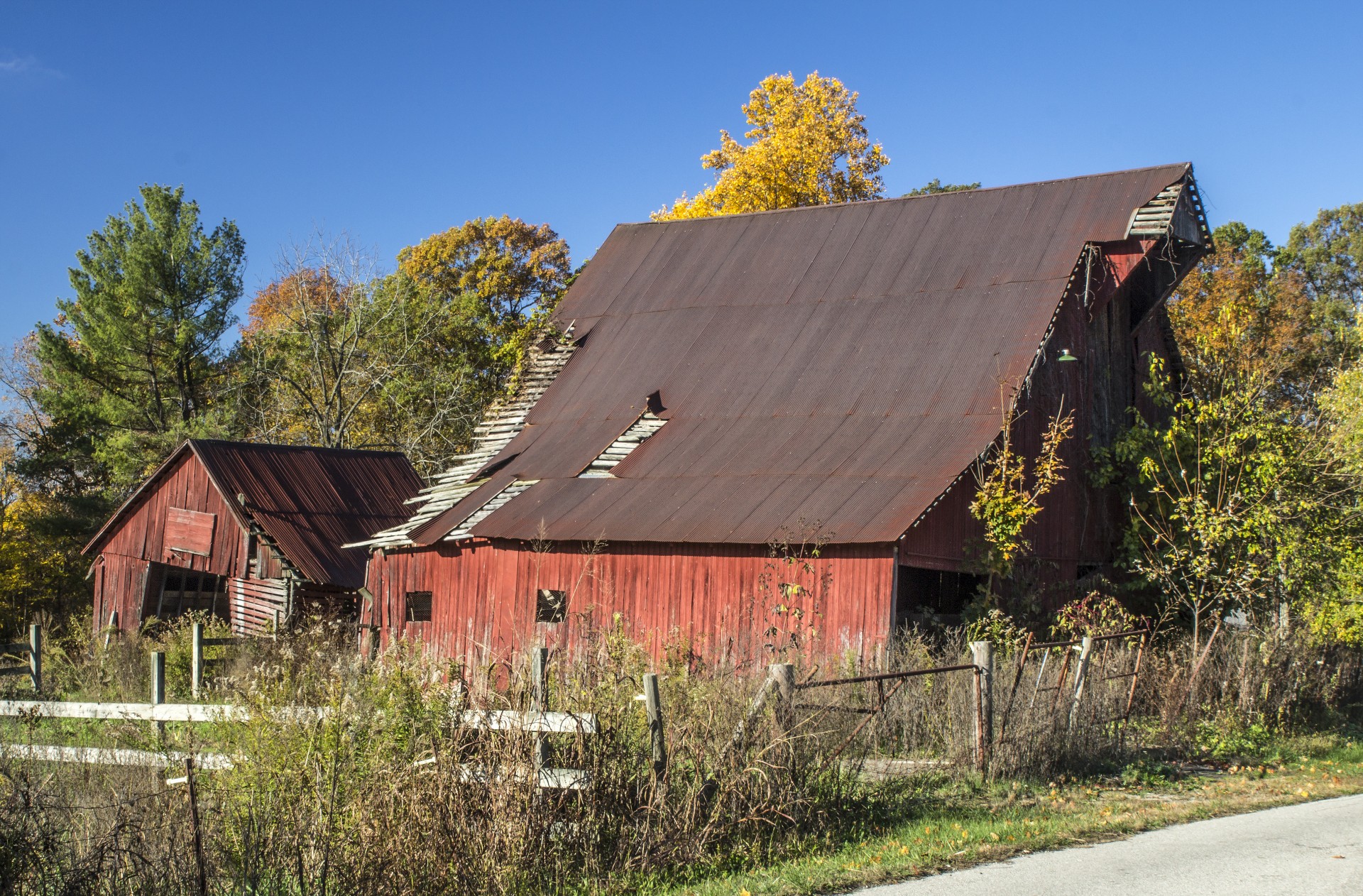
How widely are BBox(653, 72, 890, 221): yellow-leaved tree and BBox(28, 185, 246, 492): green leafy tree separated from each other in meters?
14.1

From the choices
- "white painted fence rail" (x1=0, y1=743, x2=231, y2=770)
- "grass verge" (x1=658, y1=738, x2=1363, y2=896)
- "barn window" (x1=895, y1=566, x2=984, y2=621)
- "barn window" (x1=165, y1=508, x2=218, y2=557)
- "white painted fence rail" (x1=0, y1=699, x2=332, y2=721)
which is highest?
"barn window" (x1=165, y1=508, x2=218, y2=557)

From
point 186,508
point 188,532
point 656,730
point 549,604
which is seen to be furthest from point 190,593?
point 656,730

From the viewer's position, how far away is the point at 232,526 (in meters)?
25.5

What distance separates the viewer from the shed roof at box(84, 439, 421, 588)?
24.8 meters

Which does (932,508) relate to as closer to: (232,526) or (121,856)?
(121,856)

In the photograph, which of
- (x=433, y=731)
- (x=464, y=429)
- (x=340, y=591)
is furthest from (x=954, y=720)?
(x=464, y=429)

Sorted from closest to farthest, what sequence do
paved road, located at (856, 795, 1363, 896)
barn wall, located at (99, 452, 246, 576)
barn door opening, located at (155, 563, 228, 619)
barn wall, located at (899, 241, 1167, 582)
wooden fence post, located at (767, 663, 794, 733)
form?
paved road, located at (856, 795, 1363, 896), wooden fence post, located at (767, 663, 794, 733), barn wall, located at (899, 241, 1167, 582), barn wall, located at (99, 452, 246, 576), barn door opening, located at (155, 563, 228, 619)

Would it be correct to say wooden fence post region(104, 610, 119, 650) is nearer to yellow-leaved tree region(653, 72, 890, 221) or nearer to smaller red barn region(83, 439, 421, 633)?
smaller red barn region(83, 439, 421, 633)

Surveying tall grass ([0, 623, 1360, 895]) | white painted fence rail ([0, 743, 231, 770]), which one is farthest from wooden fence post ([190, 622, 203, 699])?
white painted fence rail ([0, 743, 231, 770])

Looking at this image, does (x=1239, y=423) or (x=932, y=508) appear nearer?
(x=932, y=508)

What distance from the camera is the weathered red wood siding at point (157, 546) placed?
25.6 meters

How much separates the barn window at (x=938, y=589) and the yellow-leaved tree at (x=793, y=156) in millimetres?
16742

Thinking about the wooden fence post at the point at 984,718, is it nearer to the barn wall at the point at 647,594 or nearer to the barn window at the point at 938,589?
the barn wall at the point at 647,594

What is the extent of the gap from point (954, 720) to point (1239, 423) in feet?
27.3
